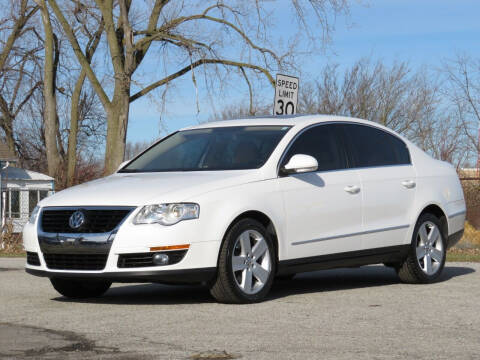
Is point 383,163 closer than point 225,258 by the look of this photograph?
No

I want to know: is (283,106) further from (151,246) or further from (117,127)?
(117,127)

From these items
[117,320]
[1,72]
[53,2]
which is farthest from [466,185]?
[1,72]

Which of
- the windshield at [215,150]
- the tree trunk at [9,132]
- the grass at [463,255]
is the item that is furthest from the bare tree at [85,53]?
the windshield at [215,150]

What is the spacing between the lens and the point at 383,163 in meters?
10.3

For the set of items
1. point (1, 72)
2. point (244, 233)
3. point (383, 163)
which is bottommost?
point (244, 233)

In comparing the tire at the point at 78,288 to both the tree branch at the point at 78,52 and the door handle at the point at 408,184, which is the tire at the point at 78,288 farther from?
the tree branch at the point at 78,52

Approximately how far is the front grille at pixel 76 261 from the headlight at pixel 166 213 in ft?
1.53

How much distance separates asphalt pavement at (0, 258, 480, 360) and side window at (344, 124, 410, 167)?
1340mm

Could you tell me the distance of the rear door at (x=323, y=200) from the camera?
905cm

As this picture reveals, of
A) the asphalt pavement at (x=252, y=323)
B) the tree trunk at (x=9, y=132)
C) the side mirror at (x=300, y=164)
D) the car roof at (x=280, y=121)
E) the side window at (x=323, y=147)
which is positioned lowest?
the asphalt pavement at (x=252, y=323)

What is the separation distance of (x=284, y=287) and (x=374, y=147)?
70.1 inches

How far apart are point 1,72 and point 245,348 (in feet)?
133

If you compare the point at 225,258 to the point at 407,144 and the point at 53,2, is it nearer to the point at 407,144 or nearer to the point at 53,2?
the point at 407,144

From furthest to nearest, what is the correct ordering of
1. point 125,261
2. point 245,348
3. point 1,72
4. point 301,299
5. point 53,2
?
1. point 1,72
2. point 53,2
3. point 301,299
4. point 125,261
5. point 245,348
